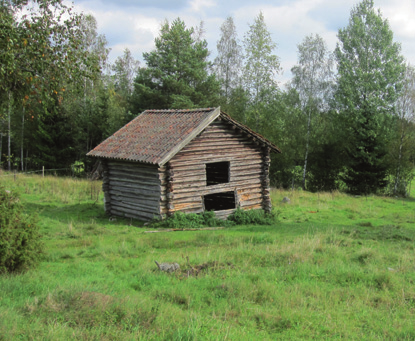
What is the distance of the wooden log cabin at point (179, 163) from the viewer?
1727 centimetres

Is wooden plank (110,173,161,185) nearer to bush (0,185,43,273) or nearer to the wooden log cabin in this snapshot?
the wooden log cabin

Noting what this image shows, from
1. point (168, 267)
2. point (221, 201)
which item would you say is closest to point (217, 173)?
point (221, 201)

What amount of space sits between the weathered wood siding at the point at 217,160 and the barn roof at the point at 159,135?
612 millimetres

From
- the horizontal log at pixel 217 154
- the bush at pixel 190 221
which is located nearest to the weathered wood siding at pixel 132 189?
the bush at pixel 190 221

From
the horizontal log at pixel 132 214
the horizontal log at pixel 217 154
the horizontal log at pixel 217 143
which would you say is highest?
the horizontal log at pixel 217 143

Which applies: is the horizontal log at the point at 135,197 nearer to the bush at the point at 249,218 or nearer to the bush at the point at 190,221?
the bush at the point at 190,221

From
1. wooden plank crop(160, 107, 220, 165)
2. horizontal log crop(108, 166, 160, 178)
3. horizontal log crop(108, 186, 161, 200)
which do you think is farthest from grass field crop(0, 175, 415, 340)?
wooden plank crop(160, 107, 220, 165)

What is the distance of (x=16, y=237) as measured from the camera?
8.48m

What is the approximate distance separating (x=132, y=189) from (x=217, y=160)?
14.7 ft

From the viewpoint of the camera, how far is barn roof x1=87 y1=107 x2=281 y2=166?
55.6 ft

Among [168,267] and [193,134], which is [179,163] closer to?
[193,134]

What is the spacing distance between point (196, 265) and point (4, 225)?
15.0 ft

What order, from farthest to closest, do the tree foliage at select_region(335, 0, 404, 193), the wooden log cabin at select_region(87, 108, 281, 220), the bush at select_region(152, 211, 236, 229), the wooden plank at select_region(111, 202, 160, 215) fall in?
the tree foliage at select_region(335, 0, 404, 193)
the wooden plank at select_region(111, 202, 160, 215)
the wooden log cabin at select_region(87, 108, 281, 220)
the bush at select_region(152, 211, 236, 229)

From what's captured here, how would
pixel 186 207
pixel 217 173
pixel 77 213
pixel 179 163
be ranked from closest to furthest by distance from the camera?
pixel 179 163
pixel 186 207
pixel 77 213
pixel 217 173
